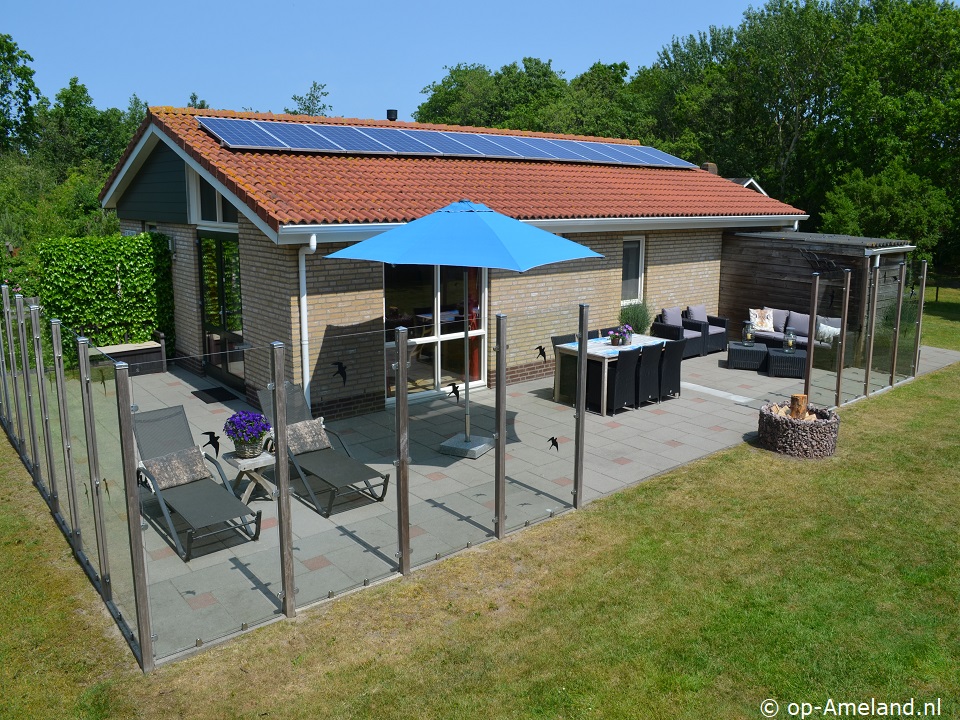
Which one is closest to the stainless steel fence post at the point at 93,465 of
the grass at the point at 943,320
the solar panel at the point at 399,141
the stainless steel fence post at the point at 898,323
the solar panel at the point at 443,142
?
the solar panel at the point at 399,141

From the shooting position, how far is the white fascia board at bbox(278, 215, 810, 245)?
9.30 metres

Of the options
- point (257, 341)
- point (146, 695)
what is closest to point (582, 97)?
point (257, 341)

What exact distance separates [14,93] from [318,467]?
178 ft

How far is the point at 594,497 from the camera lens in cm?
786

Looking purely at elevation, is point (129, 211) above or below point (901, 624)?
above

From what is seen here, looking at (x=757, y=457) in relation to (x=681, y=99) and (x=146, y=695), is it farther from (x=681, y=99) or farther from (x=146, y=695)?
(x=681, y=99)

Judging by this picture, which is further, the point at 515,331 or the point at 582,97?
the point at 582,97

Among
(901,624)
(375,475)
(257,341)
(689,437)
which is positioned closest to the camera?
(901,624)

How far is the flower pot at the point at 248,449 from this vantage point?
709 cm

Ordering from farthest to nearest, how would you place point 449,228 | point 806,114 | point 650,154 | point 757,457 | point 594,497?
point 806,114 < point 650,154 < point 757,457 < point 449,228 < point 594,497

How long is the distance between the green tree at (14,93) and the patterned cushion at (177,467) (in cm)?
5294

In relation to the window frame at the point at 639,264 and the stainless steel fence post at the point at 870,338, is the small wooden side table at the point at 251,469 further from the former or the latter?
the stainless steel fence post at the point at 870,338

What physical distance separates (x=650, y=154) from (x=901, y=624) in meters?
15.7

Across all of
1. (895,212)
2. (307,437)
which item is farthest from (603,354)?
(895,212)
